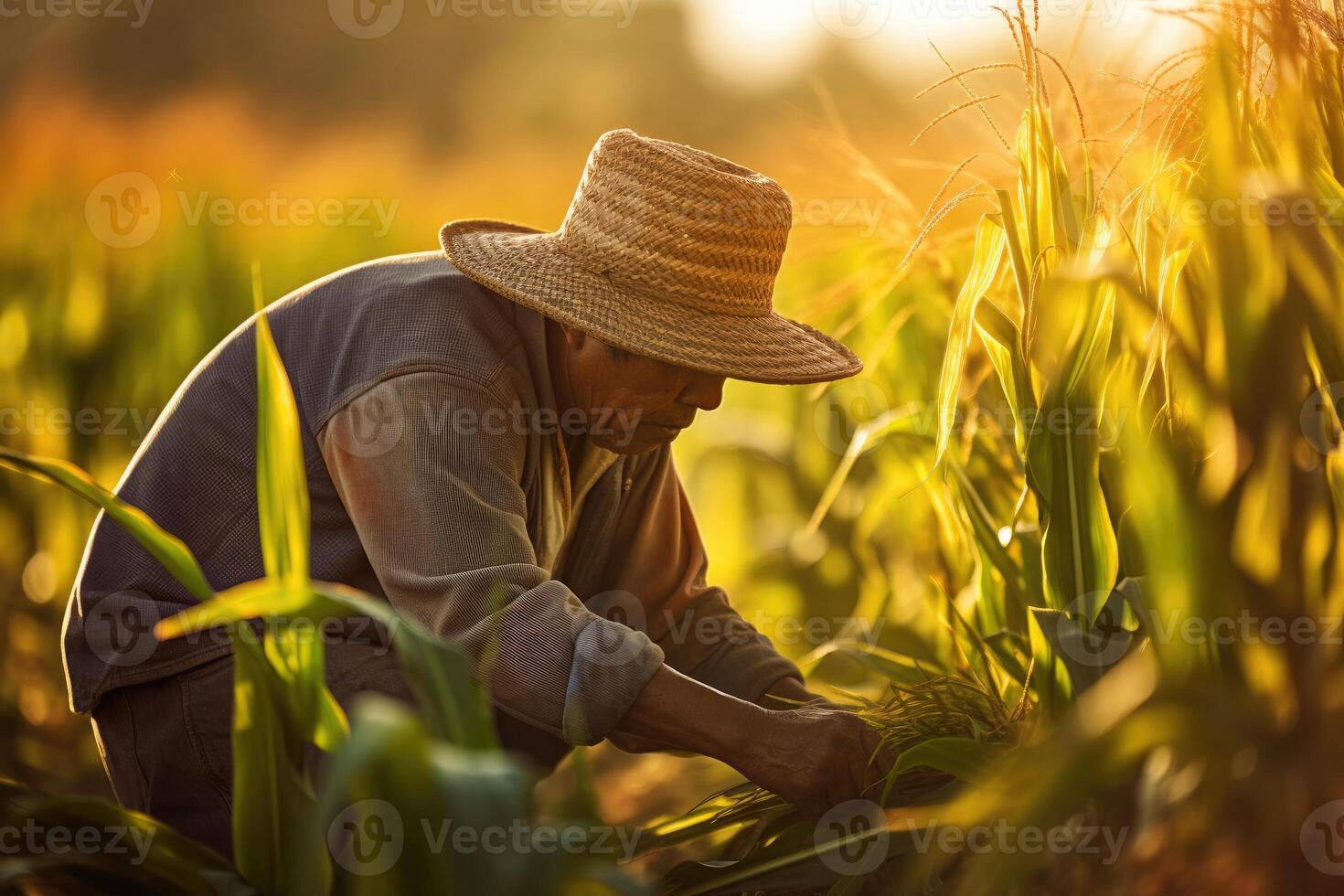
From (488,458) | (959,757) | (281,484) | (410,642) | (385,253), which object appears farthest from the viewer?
(385,253)

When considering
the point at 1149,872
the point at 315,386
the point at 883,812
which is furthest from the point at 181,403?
the point at 1149,872

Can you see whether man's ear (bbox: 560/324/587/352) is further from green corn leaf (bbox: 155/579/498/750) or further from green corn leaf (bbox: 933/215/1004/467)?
green corn leaf (bbox: 155/579/498/750)

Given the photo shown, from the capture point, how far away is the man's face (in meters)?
1.57

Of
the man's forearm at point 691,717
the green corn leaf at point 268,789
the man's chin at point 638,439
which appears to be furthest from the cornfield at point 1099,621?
the man's chin at point 638,439

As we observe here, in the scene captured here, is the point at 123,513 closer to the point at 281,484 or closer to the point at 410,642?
the point at 281,484

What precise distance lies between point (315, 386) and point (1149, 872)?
1056 millimetres

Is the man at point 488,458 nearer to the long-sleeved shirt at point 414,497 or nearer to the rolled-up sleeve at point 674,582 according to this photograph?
the long-sleeved shirt at point 414,497

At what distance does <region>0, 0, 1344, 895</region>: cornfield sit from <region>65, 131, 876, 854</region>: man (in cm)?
21

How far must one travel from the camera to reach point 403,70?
8.49m

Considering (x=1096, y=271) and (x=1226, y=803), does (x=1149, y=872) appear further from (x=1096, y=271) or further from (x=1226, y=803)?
(x=1096, y=271)

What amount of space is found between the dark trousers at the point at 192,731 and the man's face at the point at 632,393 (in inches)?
15.6

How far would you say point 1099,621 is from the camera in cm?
141

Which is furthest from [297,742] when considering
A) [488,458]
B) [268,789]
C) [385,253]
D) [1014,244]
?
[385,253]

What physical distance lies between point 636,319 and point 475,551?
0.34m
